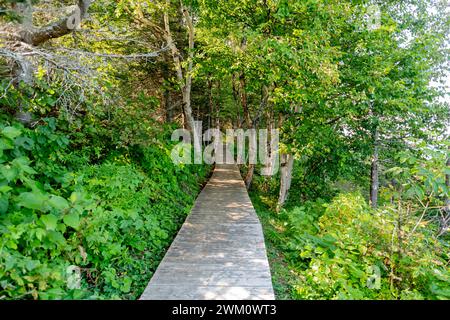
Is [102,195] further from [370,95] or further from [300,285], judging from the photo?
[370,95]

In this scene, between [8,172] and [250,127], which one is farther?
[250,127]

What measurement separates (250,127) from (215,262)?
6851 mm

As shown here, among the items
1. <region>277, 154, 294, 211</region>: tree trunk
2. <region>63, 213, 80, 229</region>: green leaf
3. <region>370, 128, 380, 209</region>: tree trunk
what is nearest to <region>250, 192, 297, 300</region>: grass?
<region>277, 154, 294, 211</region>: tree trunk

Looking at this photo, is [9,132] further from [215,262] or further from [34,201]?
[215,262]

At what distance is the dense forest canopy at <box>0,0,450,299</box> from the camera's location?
10.3 ft

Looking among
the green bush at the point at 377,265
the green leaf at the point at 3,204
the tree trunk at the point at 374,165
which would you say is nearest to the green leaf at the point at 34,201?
the green leaf at the point at 3,204

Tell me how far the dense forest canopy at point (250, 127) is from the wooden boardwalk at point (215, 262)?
37 cm

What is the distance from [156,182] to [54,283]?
4.23 meters

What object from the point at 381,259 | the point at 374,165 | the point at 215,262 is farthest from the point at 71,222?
the point at 374,165

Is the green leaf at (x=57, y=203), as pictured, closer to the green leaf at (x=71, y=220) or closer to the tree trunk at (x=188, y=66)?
the green leaf at (x=71, y=220)

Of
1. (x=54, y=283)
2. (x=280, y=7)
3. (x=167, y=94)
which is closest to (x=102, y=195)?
(x=54, y=283)

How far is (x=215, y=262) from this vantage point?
4004 millimetres

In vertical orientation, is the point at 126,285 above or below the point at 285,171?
below

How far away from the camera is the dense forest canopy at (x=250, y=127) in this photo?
313 cm
